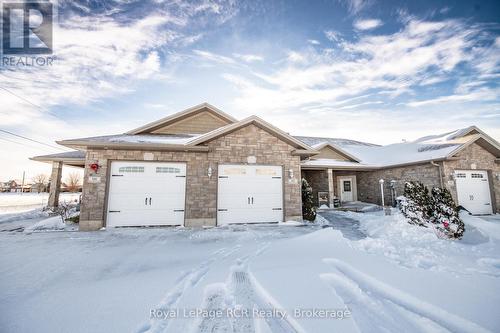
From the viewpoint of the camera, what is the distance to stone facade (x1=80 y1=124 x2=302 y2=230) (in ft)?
24.3

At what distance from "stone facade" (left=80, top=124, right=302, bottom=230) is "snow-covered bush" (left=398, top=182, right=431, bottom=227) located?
3854 mm

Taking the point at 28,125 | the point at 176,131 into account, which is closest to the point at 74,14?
the point at 176,131

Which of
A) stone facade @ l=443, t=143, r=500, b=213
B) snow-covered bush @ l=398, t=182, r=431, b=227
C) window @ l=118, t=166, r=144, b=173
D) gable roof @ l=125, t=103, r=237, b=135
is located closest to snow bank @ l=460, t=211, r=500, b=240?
snow-covered bush @ l=398, t=182, r=431, b=227

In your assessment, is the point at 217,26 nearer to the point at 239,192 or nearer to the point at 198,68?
the point at 198,68

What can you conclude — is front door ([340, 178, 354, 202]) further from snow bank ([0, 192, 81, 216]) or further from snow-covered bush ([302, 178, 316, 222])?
snow bank ([0, 192, 81, 216])

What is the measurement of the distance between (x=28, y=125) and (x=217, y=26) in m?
20.7

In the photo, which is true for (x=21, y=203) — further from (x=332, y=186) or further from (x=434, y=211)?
(x=434, y=211)

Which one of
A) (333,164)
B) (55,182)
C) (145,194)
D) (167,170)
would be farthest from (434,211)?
(55,182)

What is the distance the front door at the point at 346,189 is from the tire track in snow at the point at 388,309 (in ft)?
47.7

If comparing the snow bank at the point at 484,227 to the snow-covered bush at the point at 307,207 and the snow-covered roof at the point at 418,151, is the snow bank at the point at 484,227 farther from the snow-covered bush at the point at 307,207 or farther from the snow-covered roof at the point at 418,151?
the snow-covered roof at the point at 418,151

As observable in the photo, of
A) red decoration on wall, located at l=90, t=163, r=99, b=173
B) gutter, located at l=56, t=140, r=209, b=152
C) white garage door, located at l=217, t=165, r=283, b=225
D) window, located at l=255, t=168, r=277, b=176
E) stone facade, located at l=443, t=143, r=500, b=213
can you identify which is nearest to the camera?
gutter, located at l=56, t=140, r=209, b=152

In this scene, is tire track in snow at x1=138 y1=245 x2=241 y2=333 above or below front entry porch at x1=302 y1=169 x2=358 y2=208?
below

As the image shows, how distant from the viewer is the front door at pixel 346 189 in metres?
16.5
